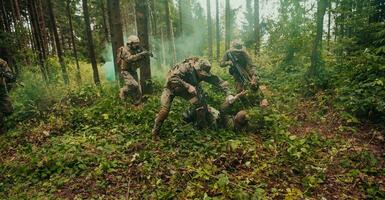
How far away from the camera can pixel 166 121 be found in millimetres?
7621

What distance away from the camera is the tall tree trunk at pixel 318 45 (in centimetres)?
919

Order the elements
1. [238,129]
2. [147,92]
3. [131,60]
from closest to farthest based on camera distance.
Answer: [238,129]
[131,60]
[147,92]

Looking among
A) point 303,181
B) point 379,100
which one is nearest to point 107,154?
point 303,181

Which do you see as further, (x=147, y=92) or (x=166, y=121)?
(x=147, y=92)

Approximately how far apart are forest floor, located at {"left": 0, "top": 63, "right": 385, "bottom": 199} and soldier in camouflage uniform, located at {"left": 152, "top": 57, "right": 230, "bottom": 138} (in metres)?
0.44

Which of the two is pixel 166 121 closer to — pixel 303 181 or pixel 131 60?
pixel 131 60

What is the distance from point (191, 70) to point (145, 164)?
8.10 feet

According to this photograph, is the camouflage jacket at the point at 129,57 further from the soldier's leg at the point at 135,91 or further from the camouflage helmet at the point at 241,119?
the camouflage helmet at the point at 241,119

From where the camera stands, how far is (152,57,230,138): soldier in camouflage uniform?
276 inches

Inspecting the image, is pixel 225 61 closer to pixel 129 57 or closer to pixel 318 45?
pixel 129 57

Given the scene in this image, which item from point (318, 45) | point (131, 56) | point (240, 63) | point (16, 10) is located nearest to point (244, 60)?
point (240, 63)

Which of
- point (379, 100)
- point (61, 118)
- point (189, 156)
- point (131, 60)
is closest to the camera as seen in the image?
point (189, 156)

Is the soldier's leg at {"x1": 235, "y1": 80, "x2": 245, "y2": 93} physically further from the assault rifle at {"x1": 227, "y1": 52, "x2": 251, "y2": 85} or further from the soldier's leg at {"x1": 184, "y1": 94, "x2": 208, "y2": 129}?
the soldier's leg at {"x1": 184, "y1": 94, "x2": 208, "y2": 129}

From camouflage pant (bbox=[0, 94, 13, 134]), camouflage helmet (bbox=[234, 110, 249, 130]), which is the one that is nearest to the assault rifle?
camouflage helmet (bbox=[234, 110, 249, 130])
